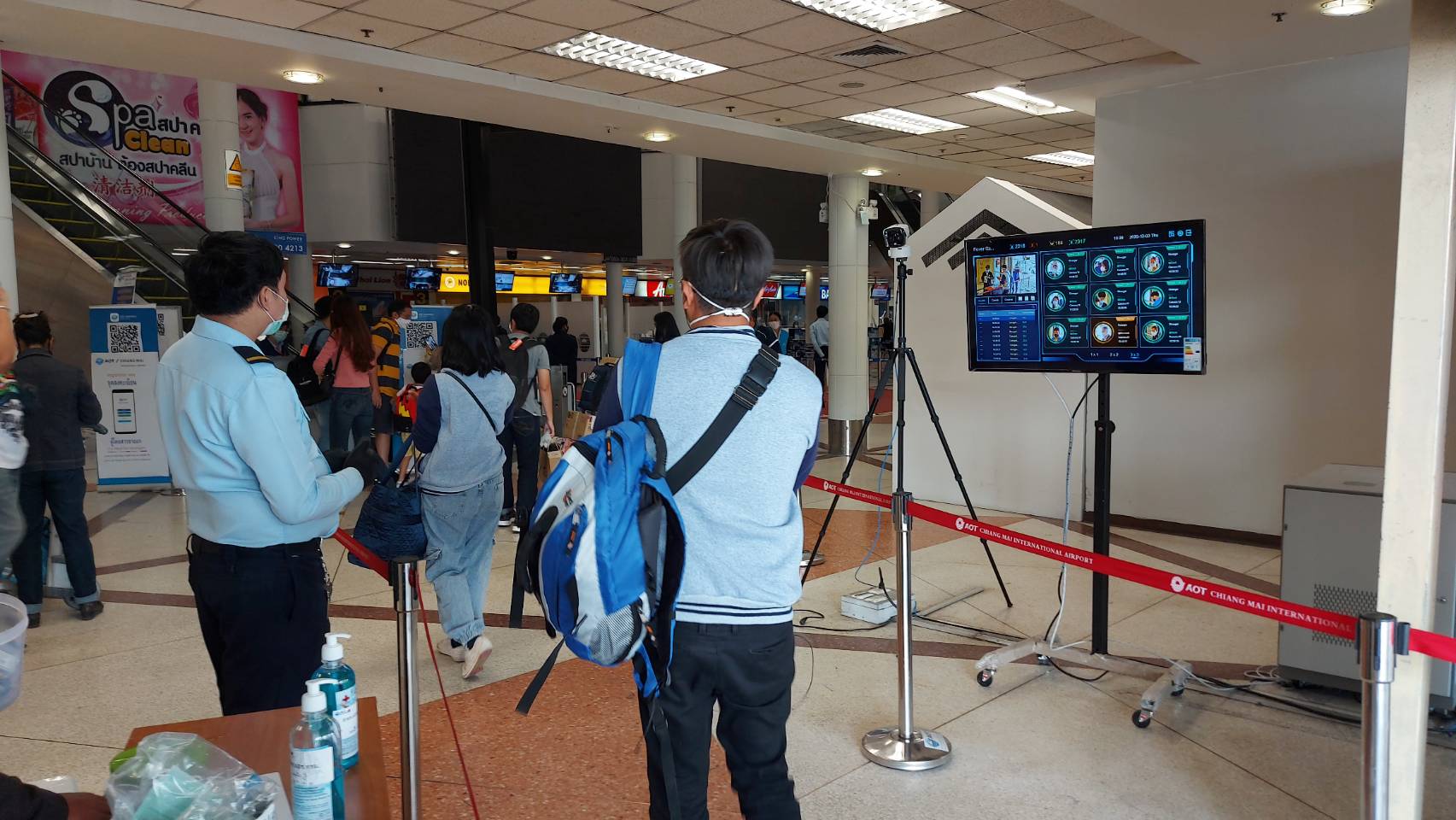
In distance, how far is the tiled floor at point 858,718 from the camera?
3014 mm

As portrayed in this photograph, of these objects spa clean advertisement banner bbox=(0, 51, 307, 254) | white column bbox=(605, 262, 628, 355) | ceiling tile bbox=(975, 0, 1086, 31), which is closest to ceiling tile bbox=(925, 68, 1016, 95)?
ceiling tile bbox=(975, 0, 1086, 31)

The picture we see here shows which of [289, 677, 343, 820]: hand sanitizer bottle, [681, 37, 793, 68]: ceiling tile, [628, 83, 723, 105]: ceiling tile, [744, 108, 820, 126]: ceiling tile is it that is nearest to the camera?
[289, 677, 343, 820]: hand sanitizer bottle

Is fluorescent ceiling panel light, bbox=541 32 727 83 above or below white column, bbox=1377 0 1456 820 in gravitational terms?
above

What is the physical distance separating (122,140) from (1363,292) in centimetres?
1573

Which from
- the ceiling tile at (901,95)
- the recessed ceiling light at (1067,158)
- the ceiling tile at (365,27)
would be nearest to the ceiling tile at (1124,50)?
the ceiling tile at (901,95)

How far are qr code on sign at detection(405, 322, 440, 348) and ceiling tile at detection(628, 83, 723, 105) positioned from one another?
4.47 metres

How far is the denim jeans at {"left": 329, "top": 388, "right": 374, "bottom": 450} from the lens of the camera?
778 cm

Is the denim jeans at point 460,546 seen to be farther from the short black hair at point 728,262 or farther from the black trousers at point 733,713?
the short black hair at point 728,262

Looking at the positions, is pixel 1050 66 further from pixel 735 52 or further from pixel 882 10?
pixel 735 52

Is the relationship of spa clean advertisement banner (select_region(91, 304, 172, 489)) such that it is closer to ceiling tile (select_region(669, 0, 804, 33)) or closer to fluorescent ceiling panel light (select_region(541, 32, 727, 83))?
fluorescent ceiling panel light (select_region(541, 32, 727, 83))

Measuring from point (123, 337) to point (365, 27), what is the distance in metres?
4.19

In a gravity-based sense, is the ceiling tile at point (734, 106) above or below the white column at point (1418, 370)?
above

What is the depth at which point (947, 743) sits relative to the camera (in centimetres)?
334

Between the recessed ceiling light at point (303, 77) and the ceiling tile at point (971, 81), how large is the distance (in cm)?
437
